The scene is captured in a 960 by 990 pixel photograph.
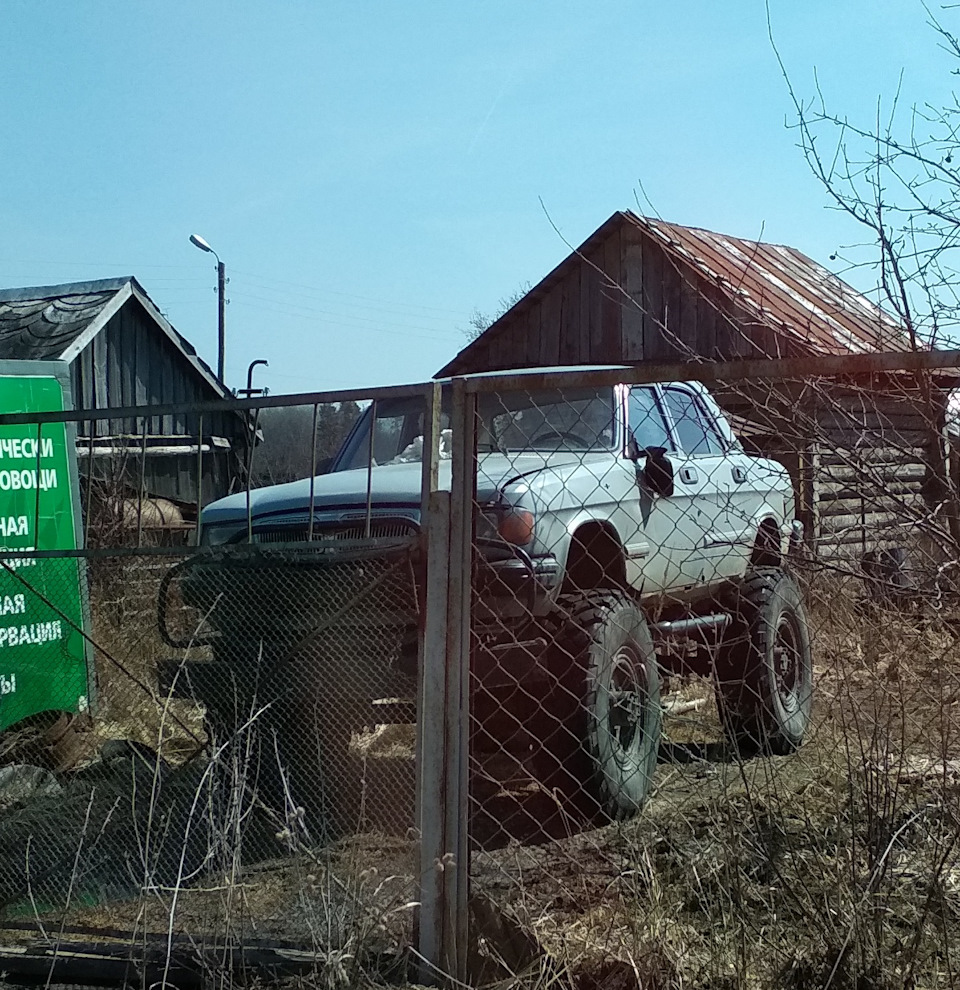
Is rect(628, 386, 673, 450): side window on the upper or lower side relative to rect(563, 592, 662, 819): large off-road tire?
upper

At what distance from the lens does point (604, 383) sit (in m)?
3.19

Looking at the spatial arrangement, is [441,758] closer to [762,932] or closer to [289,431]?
[762,932]

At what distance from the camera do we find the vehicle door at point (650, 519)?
19.2 ft

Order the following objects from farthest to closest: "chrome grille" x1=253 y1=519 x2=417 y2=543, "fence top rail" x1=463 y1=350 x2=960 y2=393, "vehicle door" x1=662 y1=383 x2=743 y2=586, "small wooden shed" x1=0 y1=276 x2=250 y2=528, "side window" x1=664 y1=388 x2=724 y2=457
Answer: "small wooden shed" x1=0 y1=276 x2=250 y2=528 < "side window" x1=664 y1=388 x2=724 y2=457 < "vehicle door" x1=662 y1=383 x2=743 y2=586 < "chrome grille" x1=253 y1=519 x2=417 y2=543 < "fence top rail" x1=463 y1=350 x2=960 y2=393

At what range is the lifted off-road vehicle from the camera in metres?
4.04

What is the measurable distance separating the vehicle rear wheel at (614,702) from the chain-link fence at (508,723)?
0.06 feet

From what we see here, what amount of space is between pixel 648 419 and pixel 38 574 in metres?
3.52

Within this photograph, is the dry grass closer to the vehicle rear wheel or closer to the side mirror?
the vehicle rear wheel

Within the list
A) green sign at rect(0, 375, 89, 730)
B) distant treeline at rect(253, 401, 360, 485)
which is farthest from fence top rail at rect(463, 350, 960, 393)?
distant treeline at rect(253, 401, 360, 485)

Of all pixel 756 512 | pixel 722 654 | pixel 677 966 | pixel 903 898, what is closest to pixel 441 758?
pixel 677 966

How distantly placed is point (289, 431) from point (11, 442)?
2803cm

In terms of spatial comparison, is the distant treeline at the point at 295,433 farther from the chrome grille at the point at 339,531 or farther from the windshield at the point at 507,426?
the chrome grille at the point at 339,531

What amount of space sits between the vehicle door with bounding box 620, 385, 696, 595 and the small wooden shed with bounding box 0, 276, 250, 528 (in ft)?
24.9

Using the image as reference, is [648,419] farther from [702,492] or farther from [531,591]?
[531,591]
